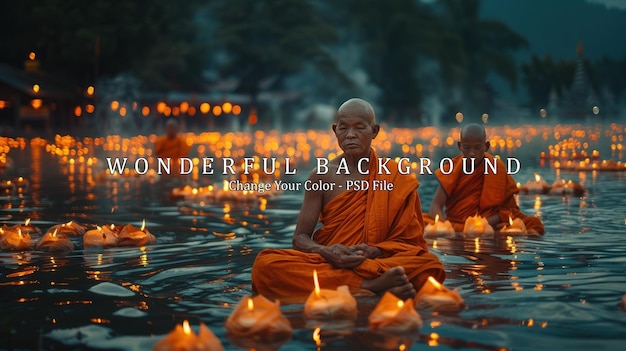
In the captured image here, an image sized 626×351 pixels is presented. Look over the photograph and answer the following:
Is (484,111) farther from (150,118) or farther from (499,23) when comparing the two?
(150,118)

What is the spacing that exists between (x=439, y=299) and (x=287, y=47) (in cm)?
5253

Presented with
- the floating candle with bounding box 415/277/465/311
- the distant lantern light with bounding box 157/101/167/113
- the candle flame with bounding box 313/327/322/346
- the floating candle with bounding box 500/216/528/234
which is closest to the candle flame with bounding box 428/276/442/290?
the floating candle with bounding box 415/277/465/311

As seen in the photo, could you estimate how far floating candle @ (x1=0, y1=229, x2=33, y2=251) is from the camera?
29.4ft

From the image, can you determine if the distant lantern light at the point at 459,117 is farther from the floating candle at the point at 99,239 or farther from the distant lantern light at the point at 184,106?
the floating candle at the point at 99,239

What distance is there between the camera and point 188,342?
482cm

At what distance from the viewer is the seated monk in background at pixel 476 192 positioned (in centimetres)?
1041

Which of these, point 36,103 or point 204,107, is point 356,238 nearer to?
point 36,103

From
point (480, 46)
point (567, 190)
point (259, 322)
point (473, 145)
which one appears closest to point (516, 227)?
point (473, 145)

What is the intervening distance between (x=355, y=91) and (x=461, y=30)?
3335 cm

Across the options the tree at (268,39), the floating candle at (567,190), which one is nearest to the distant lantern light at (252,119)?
the tree at (268,39)

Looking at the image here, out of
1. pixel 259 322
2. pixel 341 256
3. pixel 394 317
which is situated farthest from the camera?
pixel 341 256

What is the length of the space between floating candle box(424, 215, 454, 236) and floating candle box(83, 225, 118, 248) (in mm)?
2919

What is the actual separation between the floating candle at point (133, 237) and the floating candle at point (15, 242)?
781 millimetres

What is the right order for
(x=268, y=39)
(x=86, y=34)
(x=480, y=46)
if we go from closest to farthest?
(x=86, y=34), (x=268, y=39), (x=480, y=46)
